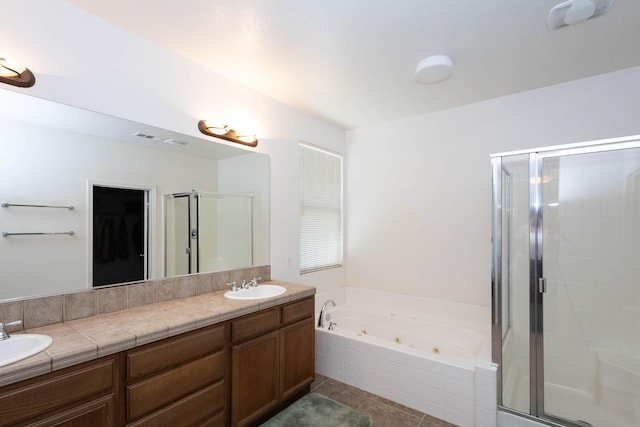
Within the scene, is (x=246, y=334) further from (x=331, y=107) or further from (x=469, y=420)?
(x=331, y=107)

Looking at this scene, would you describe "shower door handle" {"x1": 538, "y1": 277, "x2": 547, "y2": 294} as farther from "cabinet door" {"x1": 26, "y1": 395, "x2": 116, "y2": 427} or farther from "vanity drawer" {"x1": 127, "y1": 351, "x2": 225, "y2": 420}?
"cabinet door" {"x1": 26, "y1": 395, "x2": 116, "y2": 427}

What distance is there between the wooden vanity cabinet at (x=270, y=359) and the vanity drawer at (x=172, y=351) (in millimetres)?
143

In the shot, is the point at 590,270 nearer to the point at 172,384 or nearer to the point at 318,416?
the point at 318,416

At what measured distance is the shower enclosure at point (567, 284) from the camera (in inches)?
84.7

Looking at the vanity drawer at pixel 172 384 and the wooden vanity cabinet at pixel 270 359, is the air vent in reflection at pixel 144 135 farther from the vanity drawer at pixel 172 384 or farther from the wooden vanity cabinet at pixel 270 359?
the vanity drawer at pixel 172 384

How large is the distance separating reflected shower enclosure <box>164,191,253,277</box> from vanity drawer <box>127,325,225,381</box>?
638 millimetres

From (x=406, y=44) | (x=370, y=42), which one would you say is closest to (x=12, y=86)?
(x=370, y=42)

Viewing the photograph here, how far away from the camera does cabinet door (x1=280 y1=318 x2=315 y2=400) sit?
2234 mm

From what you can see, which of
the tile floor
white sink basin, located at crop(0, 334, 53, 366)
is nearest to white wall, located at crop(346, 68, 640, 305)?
the tile floor

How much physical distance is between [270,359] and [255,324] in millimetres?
306

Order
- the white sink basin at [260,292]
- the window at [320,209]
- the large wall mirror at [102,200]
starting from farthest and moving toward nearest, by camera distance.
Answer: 1. the window at [320,209]
2. the white sink basin at [260,292]
3. the large wall mirror at [102,200]

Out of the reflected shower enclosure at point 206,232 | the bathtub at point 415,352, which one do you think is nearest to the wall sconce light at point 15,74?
the reflected shower enclosure at point 206,232

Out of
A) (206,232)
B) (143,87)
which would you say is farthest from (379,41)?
(206,232)

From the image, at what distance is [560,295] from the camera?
238 cm
